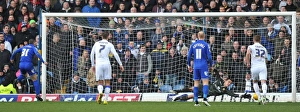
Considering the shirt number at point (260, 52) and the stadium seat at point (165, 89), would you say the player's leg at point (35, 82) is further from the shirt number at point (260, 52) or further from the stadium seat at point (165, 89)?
the shirt number at point (260, 52)

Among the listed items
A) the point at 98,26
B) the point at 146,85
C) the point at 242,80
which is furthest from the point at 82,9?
the point at 242,80

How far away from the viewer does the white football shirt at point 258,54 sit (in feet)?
72.9

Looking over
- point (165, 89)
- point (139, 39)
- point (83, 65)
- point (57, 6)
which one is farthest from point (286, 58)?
point (57, 6)

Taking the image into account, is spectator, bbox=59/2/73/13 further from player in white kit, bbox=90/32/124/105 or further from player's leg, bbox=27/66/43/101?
player in white kit, bbox=90/32/124/105

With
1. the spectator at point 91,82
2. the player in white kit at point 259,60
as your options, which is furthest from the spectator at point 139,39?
the player in white kit at point 259,60

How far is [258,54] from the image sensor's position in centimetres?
2230

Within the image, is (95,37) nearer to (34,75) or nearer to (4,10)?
(34,75)

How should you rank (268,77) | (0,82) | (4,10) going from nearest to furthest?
(268,77) < (0,82) < (4,10)

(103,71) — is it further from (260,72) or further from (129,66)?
(260,72)

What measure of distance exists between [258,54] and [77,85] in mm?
6086

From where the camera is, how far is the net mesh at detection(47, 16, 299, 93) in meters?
24.8

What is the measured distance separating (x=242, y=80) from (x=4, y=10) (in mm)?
9245

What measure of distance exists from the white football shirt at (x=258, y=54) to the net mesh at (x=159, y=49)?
2.25 meters

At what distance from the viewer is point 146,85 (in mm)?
25094
